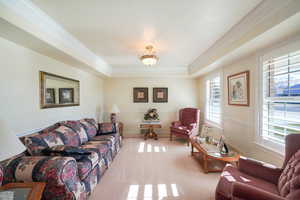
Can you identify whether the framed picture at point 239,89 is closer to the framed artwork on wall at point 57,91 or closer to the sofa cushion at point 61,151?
the sofa cushion at point 61,151

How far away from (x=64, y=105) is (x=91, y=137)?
907 millimetres

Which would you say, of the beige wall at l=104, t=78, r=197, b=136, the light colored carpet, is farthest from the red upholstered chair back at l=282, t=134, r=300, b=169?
the beige wall at l=104, t=78, r=197, b=136

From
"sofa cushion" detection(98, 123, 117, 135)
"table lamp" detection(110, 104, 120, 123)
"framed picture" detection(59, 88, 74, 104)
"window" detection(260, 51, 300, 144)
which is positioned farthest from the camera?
"table lamp" detection(110, 104, 120, 123)

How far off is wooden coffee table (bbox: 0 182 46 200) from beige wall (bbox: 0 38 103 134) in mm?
606

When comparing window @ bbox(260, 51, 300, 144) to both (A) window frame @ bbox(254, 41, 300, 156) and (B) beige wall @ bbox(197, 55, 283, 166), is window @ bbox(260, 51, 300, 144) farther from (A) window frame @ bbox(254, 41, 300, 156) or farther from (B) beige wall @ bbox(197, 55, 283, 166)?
(B) beige wall @ bbox(197, 55, 283, 166)

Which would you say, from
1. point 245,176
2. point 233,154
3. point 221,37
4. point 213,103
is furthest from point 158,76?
point 245,176

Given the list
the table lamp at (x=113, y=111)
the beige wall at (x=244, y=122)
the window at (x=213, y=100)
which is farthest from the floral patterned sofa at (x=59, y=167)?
the window at (x=213, y=100)

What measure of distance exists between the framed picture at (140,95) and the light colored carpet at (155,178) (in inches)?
80.5

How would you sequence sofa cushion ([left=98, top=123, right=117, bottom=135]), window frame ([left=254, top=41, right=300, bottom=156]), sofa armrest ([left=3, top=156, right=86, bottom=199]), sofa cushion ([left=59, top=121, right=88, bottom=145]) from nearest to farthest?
sofa armrest ([left=3, top=156, right=86, bottom=199]) → window frame ([left=254, top=41, right=300, bottom=156]) → sofa cushion ([left=59, top=121, right=88, bottom=145]) → sofa cushion ([left=98, top=123, right=117, bottom=135])

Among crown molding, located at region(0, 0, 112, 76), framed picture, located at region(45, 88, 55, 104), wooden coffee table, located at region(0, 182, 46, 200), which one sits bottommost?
wooden coffee table, located at region(0, 182, 46, 200)

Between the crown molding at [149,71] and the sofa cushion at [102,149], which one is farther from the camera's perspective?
the crown molding at [149,71]

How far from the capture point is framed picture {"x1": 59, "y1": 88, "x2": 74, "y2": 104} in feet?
9.05

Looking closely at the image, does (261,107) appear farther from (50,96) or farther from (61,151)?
(50,96)

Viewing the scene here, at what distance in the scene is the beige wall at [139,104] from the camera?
4.90 m
